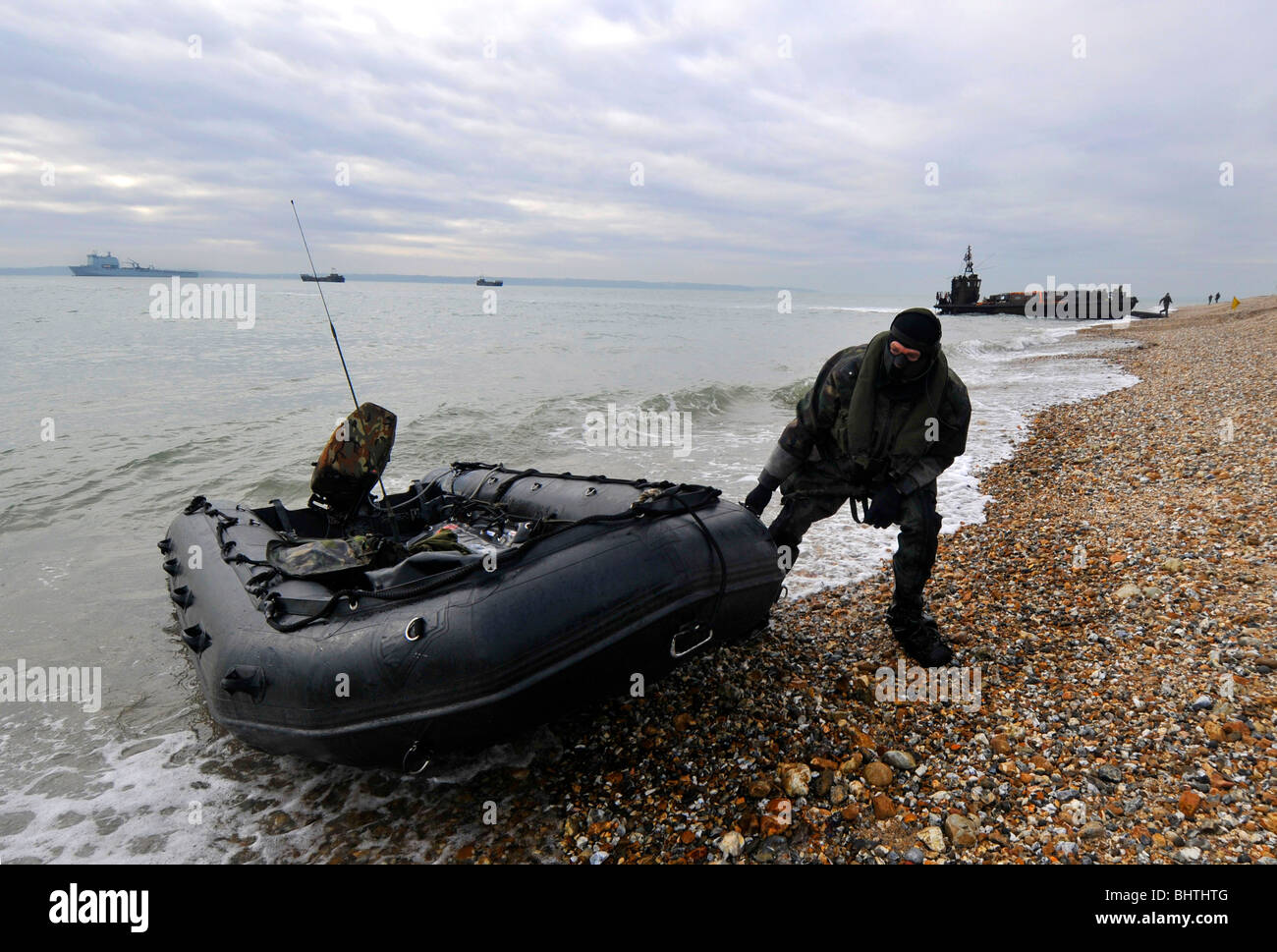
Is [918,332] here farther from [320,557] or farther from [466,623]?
[320,557]

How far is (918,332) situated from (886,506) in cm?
102

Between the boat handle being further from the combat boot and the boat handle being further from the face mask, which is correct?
the face mask

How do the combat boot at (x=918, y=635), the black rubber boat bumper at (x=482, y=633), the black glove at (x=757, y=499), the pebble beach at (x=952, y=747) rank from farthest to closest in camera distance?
the black glove at (x=757, y=499) < the combat boot at (x=918, y=635) < the black rubber boat bumper at (x=482, y=633) < the pebble beach at (x=952, y=747)

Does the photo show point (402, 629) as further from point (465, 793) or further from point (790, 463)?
point (790, 463)

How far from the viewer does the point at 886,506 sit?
3.94m

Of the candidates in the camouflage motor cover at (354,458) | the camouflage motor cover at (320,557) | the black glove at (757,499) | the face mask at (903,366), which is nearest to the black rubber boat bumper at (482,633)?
the camouflage motor cover at (320,557)

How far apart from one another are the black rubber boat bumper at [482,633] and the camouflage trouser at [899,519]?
0.50m

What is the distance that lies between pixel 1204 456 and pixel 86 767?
10.2 meters

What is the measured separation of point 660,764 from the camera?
3.34 metres

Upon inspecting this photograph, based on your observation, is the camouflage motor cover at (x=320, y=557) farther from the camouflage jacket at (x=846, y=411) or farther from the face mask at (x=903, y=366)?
the face mask at (x=903, y=366)

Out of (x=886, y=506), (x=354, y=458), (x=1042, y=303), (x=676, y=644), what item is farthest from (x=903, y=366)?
(x=1042, y=303)

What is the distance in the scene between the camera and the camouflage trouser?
3.88 m

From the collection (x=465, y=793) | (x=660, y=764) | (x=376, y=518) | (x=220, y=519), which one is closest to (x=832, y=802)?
(x=660, y=764)

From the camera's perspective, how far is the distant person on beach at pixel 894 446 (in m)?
3.73
